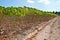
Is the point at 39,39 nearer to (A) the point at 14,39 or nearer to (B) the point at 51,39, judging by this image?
(B) the point at 51,39

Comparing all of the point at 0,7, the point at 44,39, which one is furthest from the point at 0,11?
the point at 44,39

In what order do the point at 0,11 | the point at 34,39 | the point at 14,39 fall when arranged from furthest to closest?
the point at 0,11, the point at 34,39, the point at 14,39

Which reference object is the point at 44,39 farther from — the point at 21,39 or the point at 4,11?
the point at 4,11

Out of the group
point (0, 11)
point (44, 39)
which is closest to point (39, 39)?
point (44, 39)

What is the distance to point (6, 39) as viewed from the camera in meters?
9.81

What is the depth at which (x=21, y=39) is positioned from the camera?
996 centimetres

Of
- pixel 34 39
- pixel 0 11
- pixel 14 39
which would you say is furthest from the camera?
pixel 0 11

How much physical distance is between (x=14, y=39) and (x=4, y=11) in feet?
65.2

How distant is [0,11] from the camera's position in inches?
1091

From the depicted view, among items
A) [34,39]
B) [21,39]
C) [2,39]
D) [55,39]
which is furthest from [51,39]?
[2,39]

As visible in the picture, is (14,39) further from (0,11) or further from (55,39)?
(0,11)

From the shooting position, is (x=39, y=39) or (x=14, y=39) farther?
(x=39, y=39)

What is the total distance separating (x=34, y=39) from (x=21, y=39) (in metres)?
1.52

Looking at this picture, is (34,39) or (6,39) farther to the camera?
(34,39)
